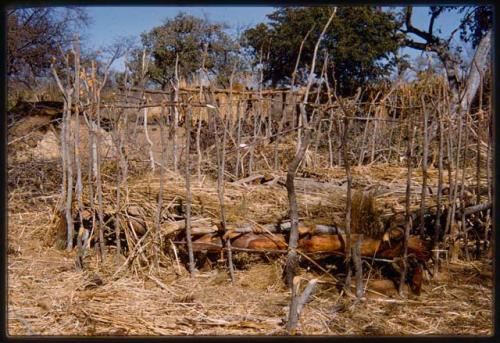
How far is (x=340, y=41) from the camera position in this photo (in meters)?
13.2

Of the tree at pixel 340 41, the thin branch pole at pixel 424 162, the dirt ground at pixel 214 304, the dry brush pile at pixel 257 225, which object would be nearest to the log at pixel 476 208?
the dry brush pile at pixel 257 225

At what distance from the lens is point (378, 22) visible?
13539mm

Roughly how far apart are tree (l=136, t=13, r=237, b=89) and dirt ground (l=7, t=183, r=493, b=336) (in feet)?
19.5

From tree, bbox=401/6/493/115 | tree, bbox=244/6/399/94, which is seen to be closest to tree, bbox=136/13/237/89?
tree, bbox=244/6/399/94

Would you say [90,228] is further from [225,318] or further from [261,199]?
[225,318]

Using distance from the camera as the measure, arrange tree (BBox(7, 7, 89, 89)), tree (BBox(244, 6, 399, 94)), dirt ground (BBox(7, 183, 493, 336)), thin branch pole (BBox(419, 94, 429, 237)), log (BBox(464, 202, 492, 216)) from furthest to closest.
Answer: tree (BBox(244, 6, 399, 94)), tree (BBox(7, 7, 89, 89)), log (BBox(464, 202, 492, 216)), thin branch pole (BBox(419, 94, 429, 237)), dirt ground (BBox(7, 183, 493, 336))

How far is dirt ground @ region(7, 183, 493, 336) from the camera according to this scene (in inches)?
114

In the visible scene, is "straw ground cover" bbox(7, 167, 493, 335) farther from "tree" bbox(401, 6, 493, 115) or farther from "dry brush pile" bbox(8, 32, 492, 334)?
"tree" bbox(401, 6, 493, 115)

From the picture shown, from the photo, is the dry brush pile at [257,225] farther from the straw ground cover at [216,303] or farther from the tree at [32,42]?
the tree at [32,42]

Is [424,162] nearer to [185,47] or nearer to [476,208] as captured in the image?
[476,208]

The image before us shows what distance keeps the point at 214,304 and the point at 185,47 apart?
28.3 feet

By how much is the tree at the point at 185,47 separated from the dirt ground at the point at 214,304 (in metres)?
5.94

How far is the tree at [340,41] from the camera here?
524 inches

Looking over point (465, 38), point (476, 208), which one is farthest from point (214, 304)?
point (465, 38)
